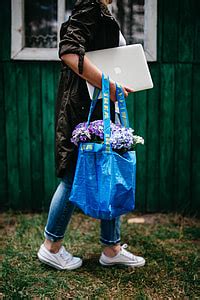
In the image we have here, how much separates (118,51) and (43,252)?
1.30 meters

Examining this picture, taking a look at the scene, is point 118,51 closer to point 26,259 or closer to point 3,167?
point 26,259

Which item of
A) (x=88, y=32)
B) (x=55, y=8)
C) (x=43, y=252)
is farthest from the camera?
(x=55, y=8)

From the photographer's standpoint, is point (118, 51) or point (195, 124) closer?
point (118, 51)

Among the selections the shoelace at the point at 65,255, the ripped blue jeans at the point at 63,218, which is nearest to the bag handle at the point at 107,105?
the ripped blue jeans at the point at 63,218

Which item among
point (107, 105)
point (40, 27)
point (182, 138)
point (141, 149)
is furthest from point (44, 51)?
point (107, 105)

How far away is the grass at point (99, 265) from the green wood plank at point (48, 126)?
277 mm

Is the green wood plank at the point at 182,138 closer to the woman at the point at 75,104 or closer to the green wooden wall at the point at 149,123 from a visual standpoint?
the green wooden wall at the point at 149,123

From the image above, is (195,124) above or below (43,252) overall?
above

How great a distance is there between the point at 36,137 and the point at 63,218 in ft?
4.65

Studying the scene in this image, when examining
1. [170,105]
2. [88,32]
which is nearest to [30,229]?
[170,105]

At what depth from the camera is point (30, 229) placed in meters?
3.76

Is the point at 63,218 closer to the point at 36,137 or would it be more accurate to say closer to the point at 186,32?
the point at 36,137

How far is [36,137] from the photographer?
163 inches

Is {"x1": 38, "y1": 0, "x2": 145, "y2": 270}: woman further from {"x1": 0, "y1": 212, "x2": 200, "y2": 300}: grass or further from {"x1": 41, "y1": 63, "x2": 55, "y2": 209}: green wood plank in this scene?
{"x1": 41, "y1": 63, "x2": 55, "y2": 209}: green wood plank
